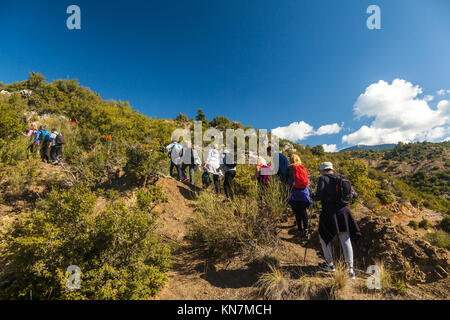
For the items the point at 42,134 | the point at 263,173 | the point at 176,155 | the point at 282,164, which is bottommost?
the point at 263,173

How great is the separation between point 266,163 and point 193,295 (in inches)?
120

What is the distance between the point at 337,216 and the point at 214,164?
357cm

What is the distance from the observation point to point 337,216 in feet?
8.08

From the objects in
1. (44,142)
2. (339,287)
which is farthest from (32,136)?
(339,287)

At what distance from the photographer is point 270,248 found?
2982 mm

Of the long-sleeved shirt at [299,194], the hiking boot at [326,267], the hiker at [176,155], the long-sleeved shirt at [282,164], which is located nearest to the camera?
the hiking boot at [326,267]

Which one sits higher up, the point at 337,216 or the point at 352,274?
the point at 337,216

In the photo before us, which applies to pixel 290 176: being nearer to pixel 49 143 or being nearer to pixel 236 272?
pixel 236 272

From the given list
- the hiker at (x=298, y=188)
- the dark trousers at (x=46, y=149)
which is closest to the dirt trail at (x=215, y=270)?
the hiker at (x=298, y=188)

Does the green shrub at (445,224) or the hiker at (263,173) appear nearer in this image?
the hiker at (263,173)

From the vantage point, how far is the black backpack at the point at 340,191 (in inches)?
95.3

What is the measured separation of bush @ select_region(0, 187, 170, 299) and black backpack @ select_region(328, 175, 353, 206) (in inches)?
102

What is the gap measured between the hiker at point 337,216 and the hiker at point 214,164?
3.29 meters

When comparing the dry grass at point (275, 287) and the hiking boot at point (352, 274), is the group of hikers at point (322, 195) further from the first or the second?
the dry grass at point (275, 287)
